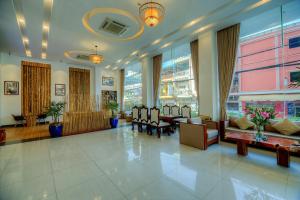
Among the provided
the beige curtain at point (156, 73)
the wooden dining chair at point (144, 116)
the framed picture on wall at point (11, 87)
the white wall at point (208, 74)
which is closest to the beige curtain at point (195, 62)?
the white wall at point (208, 74)

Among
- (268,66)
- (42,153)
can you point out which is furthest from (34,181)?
(268,66)

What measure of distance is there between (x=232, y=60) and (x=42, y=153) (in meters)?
6.52

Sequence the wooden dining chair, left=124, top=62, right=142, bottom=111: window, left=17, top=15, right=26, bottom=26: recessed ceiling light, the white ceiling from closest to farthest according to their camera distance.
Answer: the white ceiling → left=17, top=15, right=26, bottom=26: recessed ceiling light → the wooden dining chair → left=124, top=62, right=142, bottom=111: window

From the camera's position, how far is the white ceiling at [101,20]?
143 inches

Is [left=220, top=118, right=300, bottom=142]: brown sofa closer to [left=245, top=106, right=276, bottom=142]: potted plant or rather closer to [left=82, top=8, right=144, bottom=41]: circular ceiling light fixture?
Result: [left=245, top=106, right=276, bottom=142]: potted plant

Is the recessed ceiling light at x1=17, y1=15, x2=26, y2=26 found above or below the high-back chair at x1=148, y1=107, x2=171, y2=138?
above

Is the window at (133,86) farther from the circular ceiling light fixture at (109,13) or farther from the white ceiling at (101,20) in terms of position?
the circular ceiling light fixture at (109,13)

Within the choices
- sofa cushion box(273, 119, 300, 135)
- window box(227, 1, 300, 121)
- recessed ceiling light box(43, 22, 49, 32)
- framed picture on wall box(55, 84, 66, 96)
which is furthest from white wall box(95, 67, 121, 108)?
sofa cushion box(273, 119, 300, 135)

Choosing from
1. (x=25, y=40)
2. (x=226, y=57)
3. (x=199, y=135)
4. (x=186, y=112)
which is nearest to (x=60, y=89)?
(x=25, y=40)

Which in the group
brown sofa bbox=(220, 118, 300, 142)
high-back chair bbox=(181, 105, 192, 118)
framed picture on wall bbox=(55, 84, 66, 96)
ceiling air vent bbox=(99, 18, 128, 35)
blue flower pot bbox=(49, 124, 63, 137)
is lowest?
blue flower pot bbox=(49, 124, 63, 137)

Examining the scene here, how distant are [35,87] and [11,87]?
1.03 metres

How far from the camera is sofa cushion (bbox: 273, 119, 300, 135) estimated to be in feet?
11.5

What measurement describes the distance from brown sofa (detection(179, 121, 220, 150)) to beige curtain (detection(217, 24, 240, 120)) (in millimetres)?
977

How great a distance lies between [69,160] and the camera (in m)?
3.29
